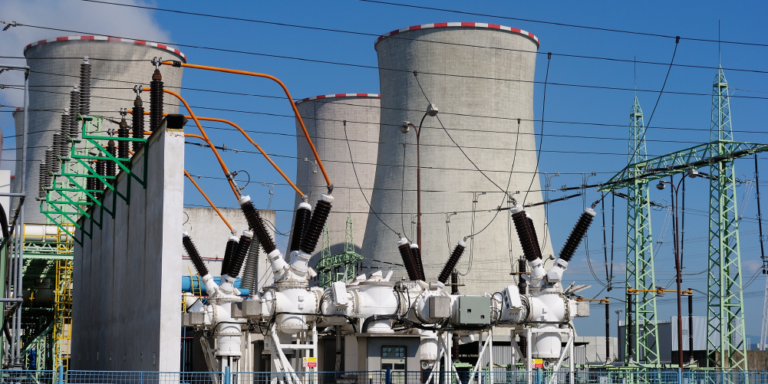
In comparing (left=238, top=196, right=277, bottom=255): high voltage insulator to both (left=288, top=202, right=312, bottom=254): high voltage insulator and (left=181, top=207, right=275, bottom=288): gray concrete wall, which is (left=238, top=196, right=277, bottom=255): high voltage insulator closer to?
(left=288, top=202, right=312, bottom=254): high voltage insulator

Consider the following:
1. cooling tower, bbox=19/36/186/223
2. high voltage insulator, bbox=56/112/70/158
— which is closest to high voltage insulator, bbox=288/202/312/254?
high voltage insulator, bbox=56/112/70/158

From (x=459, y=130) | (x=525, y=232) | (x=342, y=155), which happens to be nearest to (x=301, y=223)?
(x=525, y=232)

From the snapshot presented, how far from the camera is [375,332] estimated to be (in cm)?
1930

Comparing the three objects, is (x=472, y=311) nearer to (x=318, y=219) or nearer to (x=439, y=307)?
(x=439, y=307)

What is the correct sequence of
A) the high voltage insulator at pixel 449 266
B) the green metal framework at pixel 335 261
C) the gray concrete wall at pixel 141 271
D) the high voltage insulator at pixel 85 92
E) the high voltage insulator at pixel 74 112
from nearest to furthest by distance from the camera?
1. the gray concrete wall at pixel 141 271
2. the high voltage insulator at pixel 85 92
3. the high voltage insulator at pixel 74 112
4. the high voltage insulator at pixel 449 266
5. the green metal framework at pixel 335 261

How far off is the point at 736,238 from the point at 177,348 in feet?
82.3

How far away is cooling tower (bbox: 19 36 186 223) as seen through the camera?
1366 inches

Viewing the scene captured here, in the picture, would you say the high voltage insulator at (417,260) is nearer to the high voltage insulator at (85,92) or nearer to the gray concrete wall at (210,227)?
the high voltage insulator at (85,92)

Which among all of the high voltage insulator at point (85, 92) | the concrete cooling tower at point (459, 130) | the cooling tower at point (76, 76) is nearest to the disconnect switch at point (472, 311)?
the high voltage insulator at point (85, 92)

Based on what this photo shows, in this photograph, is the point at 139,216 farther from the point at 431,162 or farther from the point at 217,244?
the point at 217,244

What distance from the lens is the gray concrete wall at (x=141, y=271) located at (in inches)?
579

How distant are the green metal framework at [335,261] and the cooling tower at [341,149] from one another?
870 mm

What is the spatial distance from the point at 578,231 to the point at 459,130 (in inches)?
591

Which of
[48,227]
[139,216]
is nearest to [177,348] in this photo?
[139,216]
